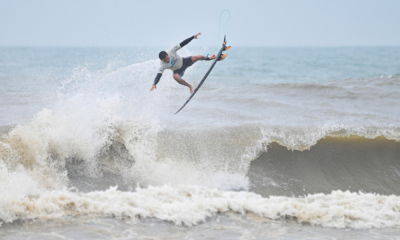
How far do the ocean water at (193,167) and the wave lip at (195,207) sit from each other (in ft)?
0.05

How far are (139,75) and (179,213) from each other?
1160cm

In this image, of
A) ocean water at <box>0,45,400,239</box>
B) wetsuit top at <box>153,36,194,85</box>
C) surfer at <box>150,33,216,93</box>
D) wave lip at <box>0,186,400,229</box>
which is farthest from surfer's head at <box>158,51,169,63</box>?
wave lip at <box>0,186,400,229</box>

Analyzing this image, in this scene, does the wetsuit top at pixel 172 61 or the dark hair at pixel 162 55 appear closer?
the dark hair at pixel 162 55

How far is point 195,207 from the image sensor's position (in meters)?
5.23

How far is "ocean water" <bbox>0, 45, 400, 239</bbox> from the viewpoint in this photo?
16.1ft

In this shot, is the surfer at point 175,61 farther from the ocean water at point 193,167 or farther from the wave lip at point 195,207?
the wave lip at point 195,207

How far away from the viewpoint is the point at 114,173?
289 inches

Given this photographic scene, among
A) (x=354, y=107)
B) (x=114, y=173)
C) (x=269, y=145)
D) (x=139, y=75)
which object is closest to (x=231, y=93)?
(x=139, y=75)

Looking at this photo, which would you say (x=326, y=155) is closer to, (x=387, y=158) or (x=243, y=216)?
(x=387, y=158)

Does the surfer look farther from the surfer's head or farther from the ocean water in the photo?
the ocean water

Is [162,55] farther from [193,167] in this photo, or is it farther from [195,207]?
[195,207]

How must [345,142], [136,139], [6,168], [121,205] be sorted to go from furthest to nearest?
[345,142]
[136,139]
[6,168]
[121,205]

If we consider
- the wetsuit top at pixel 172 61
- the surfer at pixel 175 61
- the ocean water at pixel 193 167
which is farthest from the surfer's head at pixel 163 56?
the ocean water at pixel 193 167

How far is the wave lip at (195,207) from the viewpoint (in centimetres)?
496
